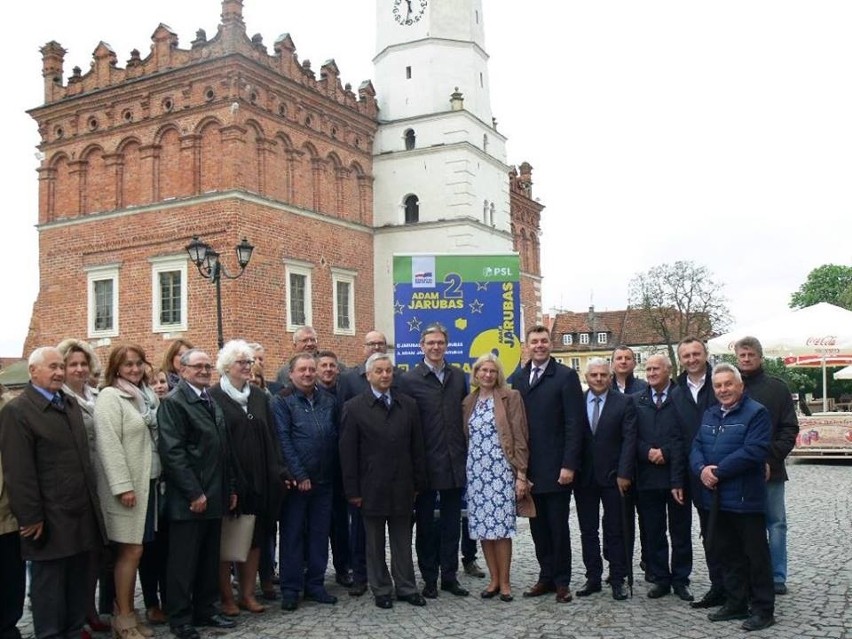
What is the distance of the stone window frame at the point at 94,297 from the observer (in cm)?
2438

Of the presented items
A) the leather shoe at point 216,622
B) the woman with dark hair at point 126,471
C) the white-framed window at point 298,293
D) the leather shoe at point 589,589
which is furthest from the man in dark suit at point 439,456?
the white-framed window at point 298,293

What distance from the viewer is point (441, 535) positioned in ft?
23.9

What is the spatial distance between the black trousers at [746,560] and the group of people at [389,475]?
0.01m

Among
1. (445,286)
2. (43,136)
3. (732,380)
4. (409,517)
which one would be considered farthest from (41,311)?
(732,380)

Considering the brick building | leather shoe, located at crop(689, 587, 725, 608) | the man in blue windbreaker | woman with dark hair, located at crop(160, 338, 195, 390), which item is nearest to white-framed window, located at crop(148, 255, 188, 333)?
the brick building

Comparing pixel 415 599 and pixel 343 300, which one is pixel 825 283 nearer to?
pixel 343 300

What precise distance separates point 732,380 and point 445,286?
475 cm

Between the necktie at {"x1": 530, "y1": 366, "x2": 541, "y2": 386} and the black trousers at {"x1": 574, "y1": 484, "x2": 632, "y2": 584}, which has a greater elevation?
the necktie at {"x1": 530, "y1": 366, "x2": 541, "y2": 386}

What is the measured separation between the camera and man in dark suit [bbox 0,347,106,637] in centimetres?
549

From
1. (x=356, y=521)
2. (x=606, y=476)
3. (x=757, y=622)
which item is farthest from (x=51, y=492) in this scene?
(x=757, y=622)

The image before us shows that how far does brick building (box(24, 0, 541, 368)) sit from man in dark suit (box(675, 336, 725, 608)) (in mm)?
16727

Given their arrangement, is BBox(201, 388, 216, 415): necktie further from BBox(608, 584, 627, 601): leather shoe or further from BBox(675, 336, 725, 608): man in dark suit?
BBox(675, 336, 725, 608): man in dark suit

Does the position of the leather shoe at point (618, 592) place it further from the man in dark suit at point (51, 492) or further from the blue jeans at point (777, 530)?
the man in dark suit at point (51, 492)

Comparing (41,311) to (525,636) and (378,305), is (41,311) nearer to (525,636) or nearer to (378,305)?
(378,305)
